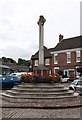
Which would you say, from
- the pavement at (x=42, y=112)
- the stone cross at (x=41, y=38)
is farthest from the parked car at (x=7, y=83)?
the pavement at (x=42, y=112)

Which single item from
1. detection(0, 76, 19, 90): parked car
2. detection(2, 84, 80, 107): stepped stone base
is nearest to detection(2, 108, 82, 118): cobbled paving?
detection(2, 84, 80, 107): stepped stone base

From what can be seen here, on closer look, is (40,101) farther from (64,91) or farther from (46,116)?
(46,116)

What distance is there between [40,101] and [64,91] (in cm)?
182

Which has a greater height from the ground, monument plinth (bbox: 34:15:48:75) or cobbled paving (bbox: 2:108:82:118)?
monument plinth (bbox: 34:15:48:75)

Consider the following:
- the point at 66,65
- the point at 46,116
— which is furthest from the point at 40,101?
the point at 66,65

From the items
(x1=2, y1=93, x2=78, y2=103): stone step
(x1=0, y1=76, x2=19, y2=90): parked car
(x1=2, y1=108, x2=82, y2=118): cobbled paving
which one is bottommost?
(x1=2, y1=108, x2=82, y2=118): cobbled paving

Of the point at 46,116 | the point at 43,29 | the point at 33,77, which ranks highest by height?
the point at 43,29

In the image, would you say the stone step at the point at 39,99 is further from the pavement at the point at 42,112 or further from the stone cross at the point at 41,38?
the stone cross at the point at 41,38

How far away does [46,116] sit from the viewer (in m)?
9.07

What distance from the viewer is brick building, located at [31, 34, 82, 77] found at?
139 ft

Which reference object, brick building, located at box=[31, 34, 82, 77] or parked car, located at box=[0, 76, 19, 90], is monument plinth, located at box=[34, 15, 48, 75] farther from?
brick building, located at box=[31, 34, 82, 77]

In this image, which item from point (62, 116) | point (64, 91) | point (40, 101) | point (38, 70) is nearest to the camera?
point (62, 116)

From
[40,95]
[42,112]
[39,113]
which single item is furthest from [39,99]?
[39,113]

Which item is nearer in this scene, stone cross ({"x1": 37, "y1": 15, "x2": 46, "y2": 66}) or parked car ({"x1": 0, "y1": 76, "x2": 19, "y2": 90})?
stone cross ({"x1": 37, "y1": 15, "x2": 46, "y2": 66})
